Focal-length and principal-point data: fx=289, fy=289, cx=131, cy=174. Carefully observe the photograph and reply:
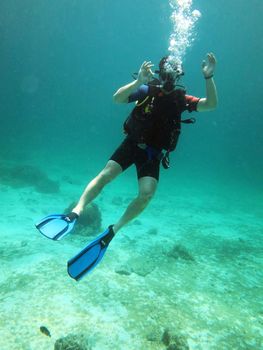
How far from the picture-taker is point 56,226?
471 cm

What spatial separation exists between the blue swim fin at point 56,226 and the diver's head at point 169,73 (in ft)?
9.24

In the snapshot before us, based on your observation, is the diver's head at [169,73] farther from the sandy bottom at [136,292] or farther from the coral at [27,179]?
the coral at [27,179]

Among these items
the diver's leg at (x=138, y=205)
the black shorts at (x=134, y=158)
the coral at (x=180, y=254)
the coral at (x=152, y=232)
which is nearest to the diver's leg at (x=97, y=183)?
the black shorts at (x=134, y=158)

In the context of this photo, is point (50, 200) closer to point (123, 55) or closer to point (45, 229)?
point (45, 229)

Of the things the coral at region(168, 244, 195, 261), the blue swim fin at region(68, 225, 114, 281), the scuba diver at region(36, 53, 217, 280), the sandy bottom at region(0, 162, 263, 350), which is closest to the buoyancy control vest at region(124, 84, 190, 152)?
the scuba diver at region(36, 53, 217, 280)

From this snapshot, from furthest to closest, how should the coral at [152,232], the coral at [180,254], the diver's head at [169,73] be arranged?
1. the coral at [152,232]
2. the coral at [180,254]
3. the diver's head at [169,73]

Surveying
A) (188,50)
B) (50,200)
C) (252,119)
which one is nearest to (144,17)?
(188,50)

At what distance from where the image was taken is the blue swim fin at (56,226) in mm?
4566

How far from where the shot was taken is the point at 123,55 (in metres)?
87.8

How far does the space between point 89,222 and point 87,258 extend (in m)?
7.16

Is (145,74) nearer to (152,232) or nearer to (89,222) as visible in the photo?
(89,222)

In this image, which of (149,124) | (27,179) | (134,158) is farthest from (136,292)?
(27,179)

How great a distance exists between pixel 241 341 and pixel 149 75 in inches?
205

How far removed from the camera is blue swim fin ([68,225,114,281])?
15.2 feet
